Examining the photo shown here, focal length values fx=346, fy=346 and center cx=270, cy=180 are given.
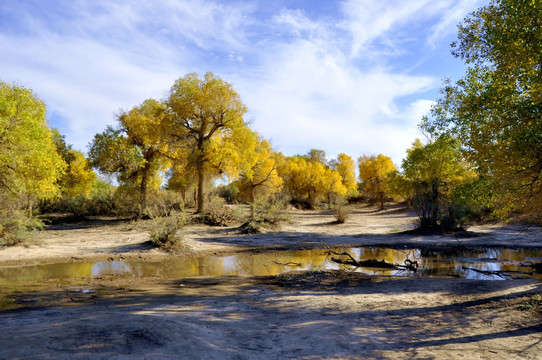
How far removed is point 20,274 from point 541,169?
14562 millimetres

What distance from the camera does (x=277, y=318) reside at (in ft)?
20.3

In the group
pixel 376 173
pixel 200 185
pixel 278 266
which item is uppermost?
pixel 376 173

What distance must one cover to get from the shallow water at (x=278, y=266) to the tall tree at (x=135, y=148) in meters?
14.8

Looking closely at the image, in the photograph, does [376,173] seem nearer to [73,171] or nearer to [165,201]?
[165,201]

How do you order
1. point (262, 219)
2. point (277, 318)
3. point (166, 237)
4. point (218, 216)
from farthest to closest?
point (218, 216) < point (262, 219) < point (166, 237) < point (277, 318)

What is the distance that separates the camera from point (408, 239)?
60.4ft

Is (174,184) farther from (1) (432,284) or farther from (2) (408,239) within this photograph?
(1) (432,284)

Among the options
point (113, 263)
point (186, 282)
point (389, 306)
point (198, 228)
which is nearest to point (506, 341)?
point (389, 306)

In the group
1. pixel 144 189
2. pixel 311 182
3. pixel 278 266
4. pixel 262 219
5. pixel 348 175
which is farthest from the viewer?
pixel 348 175

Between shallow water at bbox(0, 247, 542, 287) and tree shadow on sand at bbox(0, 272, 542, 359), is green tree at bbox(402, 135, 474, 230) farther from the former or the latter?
tree shadow on sand at bbox(0, 272, 542, 359)

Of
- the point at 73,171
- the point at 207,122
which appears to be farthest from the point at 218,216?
the point at 73,171

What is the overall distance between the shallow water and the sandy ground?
1.30 m

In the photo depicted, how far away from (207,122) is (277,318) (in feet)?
73.5

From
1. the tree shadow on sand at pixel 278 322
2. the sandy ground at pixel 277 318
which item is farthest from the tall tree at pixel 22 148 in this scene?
the tree shadow on sand at pixel 278 322
